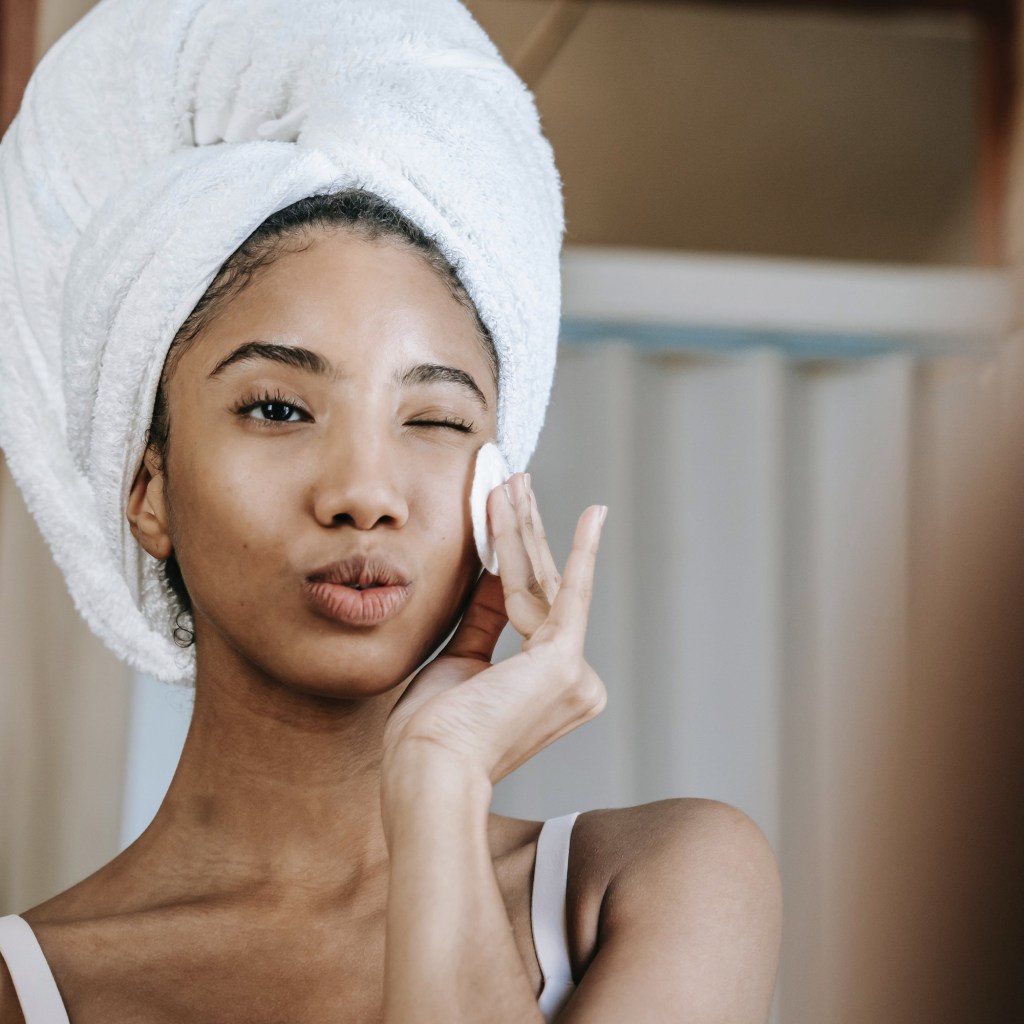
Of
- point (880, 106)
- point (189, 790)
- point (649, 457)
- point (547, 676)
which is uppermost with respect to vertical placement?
point (880, 106)

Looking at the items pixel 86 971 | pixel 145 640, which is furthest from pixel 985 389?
pixel 86 971

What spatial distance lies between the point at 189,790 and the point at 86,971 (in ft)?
0.48

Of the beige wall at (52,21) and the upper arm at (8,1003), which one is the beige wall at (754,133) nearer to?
the beige wall at (52,21)

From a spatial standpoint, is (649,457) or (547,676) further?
(649,457)

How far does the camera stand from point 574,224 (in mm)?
1604

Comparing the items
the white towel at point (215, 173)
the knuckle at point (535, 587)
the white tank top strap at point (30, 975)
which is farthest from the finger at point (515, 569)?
the white tank top strap at point (30, 975)

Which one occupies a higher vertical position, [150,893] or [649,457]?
[649,457]

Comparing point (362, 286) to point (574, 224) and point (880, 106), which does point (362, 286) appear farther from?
point (880, 106)

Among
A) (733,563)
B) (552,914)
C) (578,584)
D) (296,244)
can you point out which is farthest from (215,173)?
(733,563)

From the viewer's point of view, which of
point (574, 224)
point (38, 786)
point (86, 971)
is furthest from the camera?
point (574, 224)

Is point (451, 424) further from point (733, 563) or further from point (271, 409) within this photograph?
point (733, 563)

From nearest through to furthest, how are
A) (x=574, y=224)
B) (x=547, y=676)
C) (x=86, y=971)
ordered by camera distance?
1. (x=547, y=676)
2. (x=86, y=971)
3. (x=574, y=224)

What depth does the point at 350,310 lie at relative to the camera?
864mm

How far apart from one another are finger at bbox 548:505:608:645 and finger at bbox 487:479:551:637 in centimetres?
3
